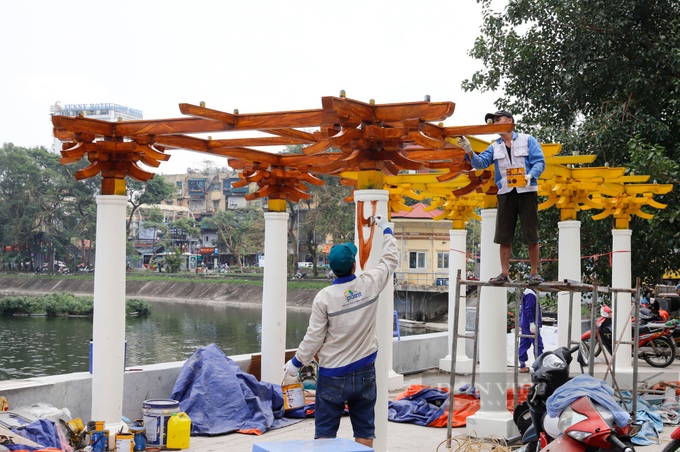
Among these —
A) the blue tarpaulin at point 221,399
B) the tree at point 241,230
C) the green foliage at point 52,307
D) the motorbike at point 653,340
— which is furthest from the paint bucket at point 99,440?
the tree at point 241,230

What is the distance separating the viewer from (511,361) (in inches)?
572

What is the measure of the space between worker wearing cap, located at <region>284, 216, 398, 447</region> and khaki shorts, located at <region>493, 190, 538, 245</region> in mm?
2297

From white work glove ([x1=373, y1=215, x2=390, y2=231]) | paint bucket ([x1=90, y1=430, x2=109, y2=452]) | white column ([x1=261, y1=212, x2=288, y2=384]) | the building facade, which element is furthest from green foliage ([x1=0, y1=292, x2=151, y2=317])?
white work glove ([x1=373, y1=215, x2=390, y2=231])

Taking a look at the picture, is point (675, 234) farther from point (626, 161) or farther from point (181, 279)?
point (181, 279)

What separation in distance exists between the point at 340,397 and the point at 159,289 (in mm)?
55992

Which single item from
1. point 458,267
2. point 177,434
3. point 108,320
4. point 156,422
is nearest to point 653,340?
point 458,267

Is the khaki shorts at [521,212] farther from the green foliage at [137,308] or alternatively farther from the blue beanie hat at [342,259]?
the green foliage at [137,308]

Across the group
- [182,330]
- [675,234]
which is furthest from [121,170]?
[182,330]

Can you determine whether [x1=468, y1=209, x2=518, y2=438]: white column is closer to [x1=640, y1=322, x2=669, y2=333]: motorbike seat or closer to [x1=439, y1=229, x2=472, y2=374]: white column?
[x1=439, y1=229, x2=472, y2=374]: white column

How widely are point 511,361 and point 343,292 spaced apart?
970 cm

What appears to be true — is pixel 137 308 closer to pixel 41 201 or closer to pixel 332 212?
pixel 332 212

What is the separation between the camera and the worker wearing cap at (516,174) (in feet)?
23.7

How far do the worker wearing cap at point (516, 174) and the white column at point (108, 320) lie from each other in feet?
10.9

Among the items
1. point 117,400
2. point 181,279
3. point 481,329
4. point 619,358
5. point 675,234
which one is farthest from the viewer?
point 181,279
